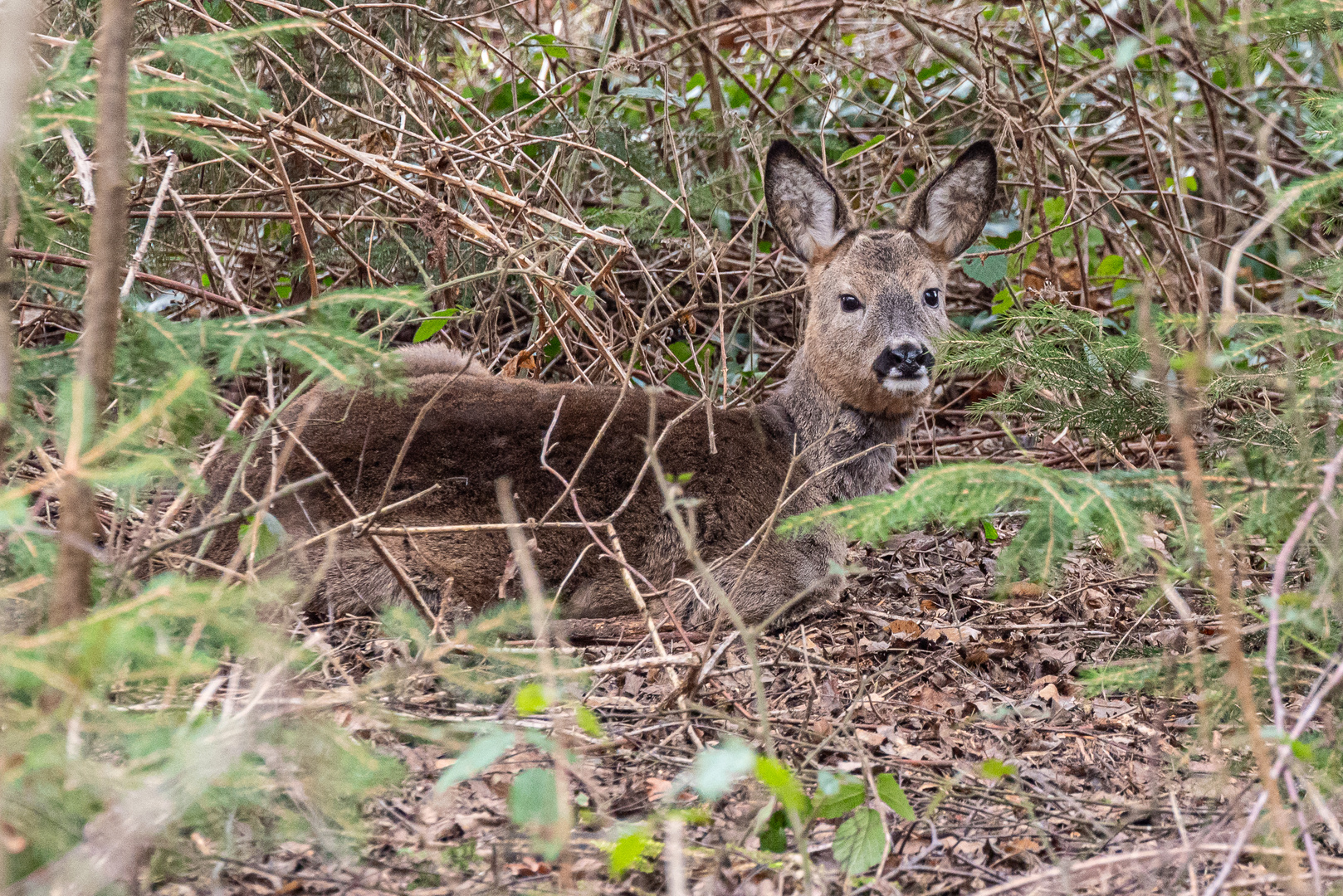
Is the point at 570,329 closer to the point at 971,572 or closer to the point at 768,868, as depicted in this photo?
the point at 971,572

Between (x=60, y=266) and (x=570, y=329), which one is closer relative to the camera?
(x=60, y=266)

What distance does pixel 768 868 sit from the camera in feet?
9.03

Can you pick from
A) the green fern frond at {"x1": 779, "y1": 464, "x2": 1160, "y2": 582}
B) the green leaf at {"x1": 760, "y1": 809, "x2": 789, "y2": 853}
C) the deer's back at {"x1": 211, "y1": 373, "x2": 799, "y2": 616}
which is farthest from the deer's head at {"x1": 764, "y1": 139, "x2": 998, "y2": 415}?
the green leaf at {"x1": 760, "y1": 809, "x2": 789, "y2": 853}

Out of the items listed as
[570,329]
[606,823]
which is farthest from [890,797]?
[570,329]

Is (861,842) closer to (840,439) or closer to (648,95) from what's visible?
(840,439)

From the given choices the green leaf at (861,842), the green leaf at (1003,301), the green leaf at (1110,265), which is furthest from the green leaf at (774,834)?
the green leaf at (1110,265)

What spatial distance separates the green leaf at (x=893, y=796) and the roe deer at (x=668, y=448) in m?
1.05

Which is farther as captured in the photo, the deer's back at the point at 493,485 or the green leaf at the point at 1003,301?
the green leaf at the point at 1003,301

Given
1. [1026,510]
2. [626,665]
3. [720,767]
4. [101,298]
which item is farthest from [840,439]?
[101,298]

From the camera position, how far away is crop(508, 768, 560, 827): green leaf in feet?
7.06

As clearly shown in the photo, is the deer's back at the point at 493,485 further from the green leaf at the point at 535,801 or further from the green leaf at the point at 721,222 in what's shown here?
the green leaf at the point at 535,801

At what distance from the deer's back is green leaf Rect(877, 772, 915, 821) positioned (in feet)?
5.40

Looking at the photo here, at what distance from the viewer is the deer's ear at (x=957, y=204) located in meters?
5.40

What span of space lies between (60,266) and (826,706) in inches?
119
